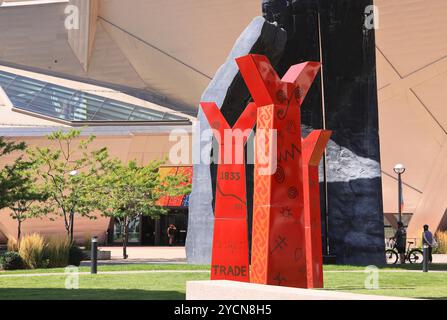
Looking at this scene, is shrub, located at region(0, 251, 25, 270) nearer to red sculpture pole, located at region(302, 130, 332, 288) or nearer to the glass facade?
red sculpture pole, located at region(302, 130, 332, 288)

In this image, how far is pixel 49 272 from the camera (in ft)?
75.0

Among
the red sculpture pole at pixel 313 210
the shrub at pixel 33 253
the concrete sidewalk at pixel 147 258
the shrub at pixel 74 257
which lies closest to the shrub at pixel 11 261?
the shrub at pixel 33 253

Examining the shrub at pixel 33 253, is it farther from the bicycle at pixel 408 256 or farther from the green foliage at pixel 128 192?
the bicycle at pixel 408 256

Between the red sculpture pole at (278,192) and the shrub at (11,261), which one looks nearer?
the red sculpture pole at (278,192)

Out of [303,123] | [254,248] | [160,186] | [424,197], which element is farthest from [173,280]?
[424,197]

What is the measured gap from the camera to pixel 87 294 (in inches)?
615

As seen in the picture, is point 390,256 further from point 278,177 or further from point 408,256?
point 278,177

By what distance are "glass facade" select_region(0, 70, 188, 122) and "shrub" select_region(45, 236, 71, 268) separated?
25.9 metres

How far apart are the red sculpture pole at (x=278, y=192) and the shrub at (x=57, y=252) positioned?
1314 cm

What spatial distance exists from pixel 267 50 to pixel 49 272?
10354mm

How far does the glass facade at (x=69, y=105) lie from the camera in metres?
52.4

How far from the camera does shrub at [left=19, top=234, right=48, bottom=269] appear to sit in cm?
2547

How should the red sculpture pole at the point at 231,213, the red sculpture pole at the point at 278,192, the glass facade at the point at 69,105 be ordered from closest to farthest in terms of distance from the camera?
the red sculpture pole at the point at 278,192
the red sculpture pole at the point at 231,213
the glass facade at the point at 69,105
